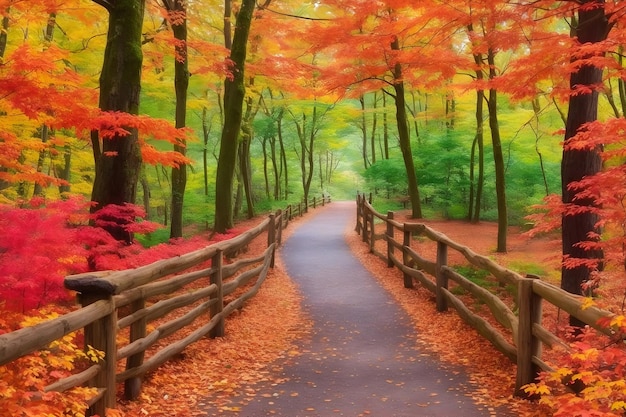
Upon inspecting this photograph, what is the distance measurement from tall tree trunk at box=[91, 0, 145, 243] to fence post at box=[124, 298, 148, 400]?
3.27m

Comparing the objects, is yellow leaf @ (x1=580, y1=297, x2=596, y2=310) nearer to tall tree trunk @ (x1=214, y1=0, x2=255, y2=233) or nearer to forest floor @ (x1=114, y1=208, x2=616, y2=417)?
forest floor @ (x1=114, y1=208, x2=616, y2=417)

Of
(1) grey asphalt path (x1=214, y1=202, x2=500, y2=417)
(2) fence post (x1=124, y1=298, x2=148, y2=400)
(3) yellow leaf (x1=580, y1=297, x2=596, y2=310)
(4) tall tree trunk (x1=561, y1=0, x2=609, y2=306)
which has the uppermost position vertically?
(4) tall tree trunk (x1=561, y1=0, x2=609, y2=306)

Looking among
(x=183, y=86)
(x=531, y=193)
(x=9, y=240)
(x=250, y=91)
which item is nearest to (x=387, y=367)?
(x=9, y=240)

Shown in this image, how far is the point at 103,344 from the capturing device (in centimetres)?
389

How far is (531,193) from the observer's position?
2297cm

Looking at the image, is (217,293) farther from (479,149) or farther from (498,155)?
(479,149)

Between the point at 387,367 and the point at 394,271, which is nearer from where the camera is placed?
the point at 387,367

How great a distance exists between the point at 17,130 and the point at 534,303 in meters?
14.4

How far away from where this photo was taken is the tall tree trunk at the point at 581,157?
6953 mm

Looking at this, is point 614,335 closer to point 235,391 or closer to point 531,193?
point 235,391

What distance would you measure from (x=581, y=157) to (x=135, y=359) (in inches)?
250

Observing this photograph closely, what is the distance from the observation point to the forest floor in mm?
4691

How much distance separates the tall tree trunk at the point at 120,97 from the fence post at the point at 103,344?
13.0ft

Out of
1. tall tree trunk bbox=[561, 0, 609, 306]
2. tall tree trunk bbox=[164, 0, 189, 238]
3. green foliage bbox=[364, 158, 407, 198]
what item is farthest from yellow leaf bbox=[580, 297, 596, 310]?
green foliage bbox=[364, 158, 407, 198]
